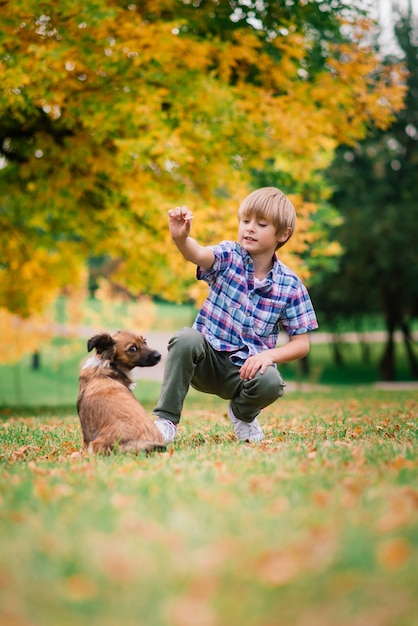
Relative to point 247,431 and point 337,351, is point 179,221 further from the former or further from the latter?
point 337,351

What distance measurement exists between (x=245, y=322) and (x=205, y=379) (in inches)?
20.8

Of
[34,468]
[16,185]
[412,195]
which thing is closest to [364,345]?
[412,195]

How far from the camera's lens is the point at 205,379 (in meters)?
4.95

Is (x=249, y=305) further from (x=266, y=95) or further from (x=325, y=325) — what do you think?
(x=325, y=325)

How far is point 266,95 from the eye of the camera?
30.8 feet

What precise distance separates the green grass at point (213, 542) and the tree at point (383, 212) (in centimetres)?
2015

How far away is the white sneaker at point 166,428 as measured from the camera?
15.5 feet

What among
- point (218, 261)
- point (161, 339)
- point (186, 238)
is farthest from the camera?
point (161, 339)

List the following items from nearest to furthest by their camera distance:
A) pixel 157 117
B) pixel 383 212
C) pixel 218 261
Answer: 1. pixel 218 261
2. pixel 157 117
3. pixel 383 212

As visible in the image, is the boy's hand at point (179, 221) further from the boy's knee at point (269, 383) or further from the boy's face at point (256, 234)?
the boy's knee at point (269, 383)

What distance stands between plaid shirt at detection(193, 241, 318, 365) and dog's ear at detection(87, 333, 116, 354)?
0.68 m

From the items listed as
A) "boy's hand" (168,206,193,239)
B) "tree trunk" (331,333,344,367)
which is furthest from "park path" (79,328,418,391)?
"boy's hand" (168,206,193,239)

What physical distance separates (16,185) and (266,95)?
178 inches

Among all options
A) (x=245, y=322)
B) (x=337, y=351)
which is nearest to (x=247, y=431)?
(x=245, y=322)
